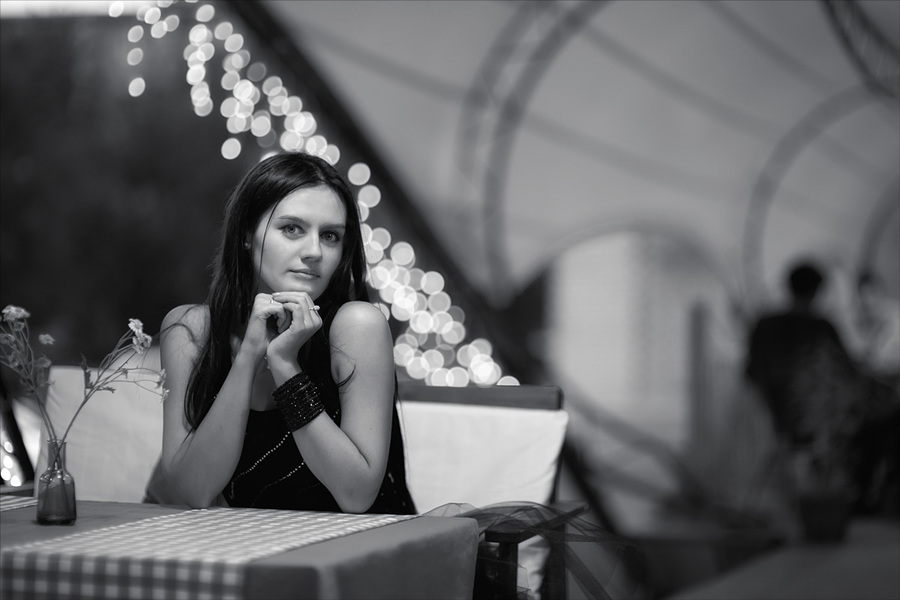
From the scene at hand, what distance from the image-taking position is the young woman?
5.84 ft

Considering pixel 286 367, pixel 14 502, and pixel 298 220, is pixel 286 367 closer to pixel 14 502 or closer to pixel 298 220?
pixel 298 220

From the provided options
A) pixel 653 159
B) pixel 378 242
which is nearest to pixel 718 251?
pixel 653 159

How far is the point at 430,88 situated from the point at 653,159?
105 inches

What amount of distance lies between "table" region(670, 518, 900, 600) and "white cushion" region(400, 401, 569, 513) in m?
2.12

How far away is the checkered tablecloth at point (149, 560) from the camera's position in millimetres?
1192

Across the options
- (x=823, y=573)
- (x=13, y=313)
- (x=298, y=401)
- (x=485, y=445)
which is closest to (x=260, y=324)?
(x=298, y=401)

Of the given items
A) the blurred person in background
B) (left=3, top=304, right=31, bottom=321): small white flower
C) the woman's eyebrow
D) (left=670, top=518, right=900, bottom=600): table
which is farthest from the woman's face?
the blurred person in background

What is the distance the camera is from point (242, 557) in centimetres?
121

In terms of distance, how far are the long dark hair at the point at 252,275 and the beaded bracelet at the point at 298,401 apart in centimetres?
22

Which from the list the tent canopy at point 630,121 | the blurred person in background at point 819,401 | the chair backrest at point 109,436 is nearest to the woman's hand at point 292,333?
the chair backrest at point 109,436

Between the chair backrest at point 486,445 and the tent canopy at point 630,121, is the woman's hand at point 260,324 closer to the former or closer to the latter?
the chair backrest at point 486,445

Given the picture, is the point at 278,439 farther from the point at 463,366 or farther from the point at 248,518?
the point at 463,366

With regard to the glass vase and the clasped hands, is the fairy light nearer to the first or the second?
the clasped hands

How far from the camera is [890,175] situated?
345 inches
